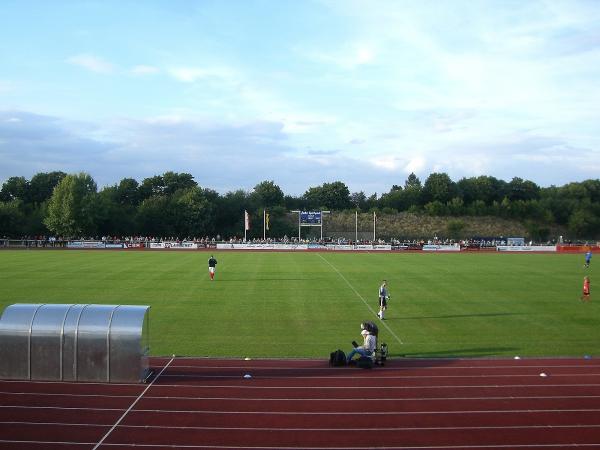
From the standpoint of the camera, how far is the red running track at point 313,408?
10.3 m

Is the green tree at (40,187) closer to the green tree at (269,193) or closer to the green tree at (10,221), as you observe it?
the green tree at (10,221)

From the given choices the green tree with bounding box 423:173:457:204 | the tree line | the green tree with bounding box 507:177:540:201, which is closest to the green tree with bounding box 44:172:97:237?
the tree line

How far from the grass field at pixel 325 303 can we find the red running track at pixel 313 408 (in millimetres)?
2306

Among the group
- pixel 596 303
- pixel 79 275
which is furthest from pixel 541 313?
pixel 79 275

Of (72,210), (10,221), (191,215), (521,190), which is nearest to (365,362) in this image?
(72,210)

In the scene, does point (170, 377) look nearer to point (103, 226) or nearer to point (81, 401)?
point (81, 401)

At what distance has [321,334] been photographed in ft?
62.9

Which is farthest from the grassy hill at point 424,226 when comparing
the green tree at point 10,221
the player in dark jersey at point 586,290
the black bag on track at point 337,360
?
the black bag on track at point 337,360

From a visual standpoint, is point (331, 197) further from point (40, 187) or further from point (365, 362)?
point (365, 362)

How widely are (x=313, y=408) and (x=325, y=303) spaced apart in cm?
1347

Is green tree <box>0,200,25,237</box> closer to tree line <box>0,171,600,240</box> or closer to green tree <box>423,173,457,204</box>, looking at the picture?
tree line <box>0,171,600,240</box>

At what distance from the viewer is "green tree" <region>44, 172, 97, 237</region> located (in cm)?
7606

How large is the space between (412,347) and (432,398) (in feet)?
16.7

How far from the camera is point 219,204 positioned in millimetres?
99000
